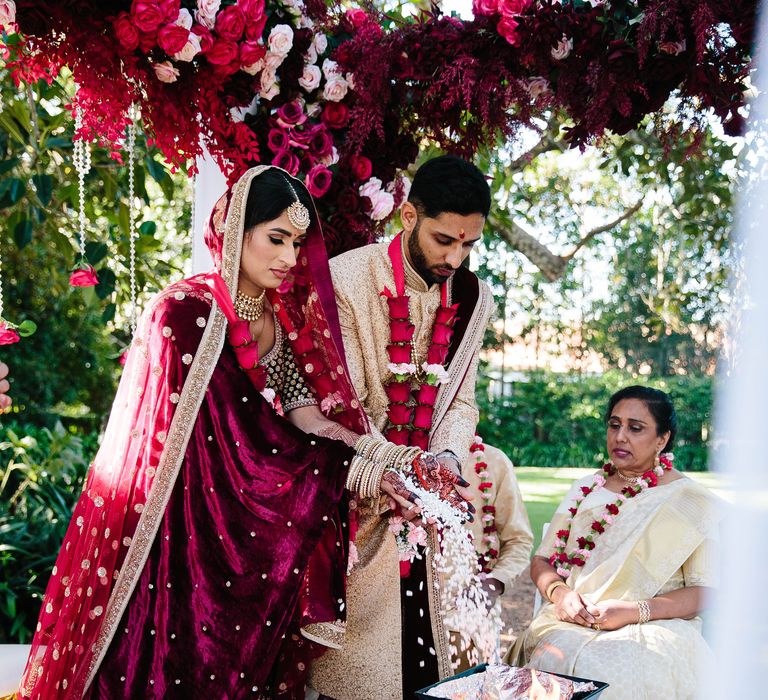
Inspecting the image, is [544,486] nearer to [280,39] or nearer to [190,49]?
[280,39]

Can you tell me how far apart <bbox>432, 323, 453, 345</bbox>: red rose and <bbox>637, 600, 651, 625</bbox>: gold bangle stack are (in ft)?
4.13

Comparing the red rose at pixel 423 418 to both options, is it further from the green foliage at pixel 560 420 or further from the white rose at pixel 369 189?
the green foliage at pixel 560 420

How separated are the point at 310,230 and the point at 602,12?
1305 millimetres

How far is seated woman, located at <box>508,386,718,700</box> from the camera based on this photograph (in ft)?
10.7

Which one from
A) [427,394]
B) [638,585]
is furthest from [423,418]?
[638,585]

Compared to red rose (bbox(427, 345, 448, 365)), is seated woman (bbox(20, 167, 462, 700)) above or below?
below

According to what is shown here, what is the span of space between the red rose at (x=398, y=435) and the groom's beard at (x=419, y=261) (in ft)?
1.91

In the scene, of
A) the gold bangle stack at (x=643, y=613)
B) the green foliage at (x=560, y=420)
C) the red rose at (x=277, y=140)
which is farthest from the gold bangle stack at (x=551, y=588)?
the green foliage at (x=560, y=420)

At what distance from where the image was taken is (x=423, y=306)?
3436 mm

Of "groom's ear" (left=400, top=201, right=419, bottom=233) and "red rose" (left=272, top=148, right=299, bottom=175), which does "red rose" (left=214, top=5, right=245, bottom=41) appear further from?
"groom's ear" (left=400, top=201, right=419, bottom=233)

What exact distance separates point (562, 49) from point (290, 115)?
1134 mm

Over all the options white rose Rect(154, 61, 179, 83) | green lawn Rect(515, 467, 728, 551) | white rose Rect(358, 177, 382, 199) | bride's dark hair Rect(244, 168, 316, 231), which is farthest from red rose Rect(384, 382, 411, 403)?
green lawn Rect(515, 467, 728, 551)

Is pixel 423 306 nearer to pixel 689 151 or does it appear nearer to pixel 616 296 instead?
pixel 689 151

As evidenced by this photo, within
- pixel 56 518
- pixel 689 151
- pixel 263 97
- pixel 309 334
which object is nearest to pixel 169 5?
pixel 263 97
